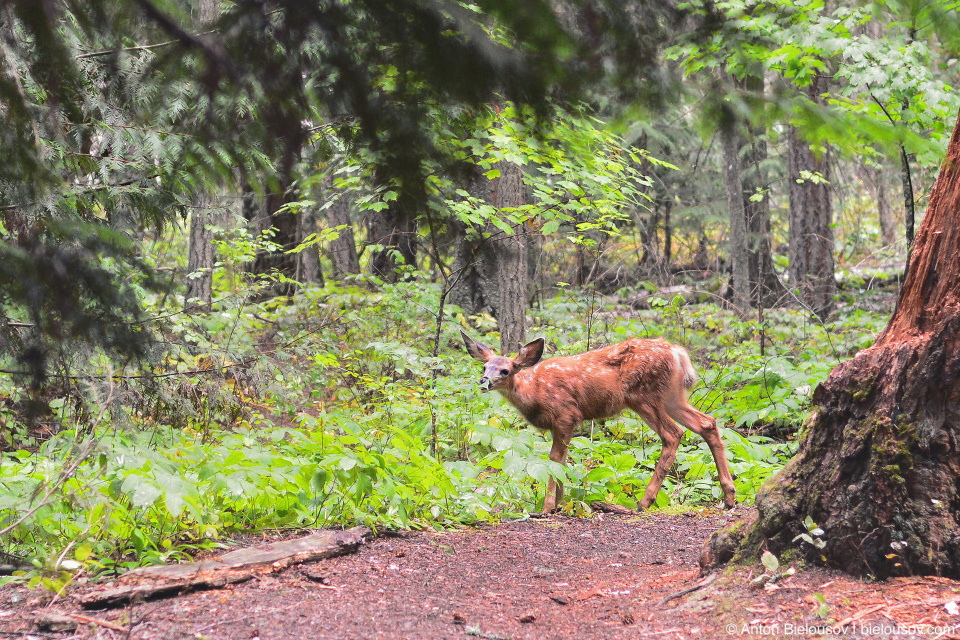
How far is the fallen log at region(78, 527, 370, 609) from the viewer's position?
10.9 feet

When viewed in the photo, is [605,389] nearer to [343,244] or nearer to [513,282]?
[513,282]

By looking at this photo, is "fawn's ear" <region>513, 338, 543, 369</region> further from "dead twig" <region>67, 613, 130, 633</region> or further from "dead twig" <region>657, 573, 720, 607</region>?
"dead twig" <region>67, 613, 130, 633</region>

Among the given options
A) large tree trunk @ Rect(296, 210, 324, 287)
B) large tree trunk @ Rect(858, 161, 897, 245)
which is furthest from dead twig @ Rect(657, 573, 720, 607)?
large tree trunk @ Rect(858, 161, 897, 245)

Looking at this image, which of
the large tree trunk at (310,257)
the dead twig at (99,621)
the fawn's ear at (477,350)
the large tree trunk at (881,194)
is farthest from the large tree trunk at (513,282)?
the large tree trunk at (881,194)

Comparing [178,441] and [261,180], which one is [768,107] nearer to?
[261,180]

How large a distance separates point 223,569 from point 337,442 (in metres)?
2.04

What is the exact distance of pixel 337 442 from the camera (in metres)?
5.70

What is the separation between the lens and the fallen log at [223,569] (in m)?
3.32

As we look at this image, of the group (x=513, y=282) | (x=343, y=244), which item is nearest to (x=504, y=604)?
(x=513, y=282)

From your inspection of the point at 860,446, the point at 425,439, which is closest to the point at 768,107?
the point at 860,446

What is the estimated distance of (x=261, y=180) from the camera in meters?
3.60

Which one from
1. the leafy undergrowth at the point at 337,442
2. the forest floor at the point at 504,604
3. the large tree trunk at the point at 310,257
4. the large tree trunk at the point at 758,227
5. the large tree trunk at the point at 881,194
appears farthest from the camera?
the large tree trunk at the point at 881,194

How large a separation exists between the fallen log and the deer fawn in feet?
8.20

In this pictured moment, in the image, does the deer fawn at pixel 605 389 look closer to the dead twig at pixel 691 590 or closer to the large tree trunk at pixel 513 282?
the large tree trunk at pixel 513 282
